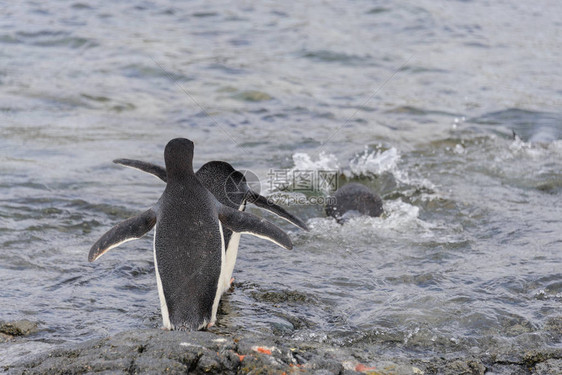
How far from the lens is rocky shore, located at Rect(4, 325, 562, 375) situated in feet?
9.31

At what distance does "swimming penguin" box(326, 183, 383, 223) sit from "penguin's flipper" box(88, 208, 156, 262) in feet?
7.82

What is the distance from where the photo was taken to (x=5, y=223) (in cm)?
539

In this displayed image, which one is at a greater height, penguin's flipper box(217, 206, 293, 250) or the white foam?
penguin's flipper box(217, 206, 293, 250)

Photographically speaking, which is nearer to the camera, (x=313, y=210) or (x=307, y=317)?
(x=307, y=317)

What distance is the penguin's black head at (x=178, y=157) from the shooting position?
3.57m

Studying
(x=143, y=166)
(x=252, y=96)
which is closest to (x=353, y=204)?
(x=143, y=166)

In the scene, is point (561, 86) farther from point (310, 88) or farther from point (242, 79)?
point (242, 79)

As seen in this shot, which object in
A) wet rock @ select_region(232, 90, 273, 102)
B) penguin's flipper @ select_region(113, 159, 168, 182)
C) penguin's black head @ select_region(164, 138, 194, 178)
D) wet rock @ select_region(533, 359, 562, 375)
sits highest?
penguin's black head @ select_region(164, 138, 194, 178)

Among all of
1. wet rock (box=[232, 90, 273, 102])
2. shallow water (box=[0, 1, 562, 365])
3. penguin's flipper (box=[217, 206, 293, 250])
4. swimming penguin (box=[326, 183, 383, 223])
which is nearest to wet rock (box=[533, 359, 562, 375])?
shallow water (box=[0, 1, 562, 365])

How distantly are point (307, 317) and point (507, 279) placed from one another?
1413 mm

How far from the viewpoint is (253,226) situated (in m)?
3.69

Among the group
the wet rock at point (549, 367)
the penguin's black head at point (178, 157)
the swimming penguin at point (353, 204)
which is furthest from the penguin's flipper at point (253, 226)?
the swimming penguin at point (353, 204)

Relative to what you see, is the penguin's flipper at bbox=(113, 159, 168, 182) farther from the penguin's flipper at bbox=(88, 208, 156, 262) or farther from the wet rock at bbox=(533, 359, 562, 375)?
the wet rock at bbox=(533, 359, 562, 375)

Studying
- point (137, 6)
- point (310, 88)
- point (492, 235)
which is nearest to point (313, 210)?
point (492, 235)
